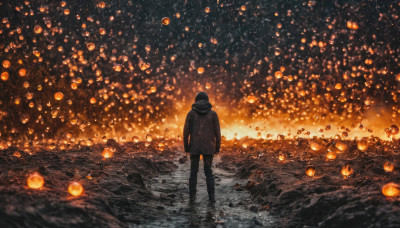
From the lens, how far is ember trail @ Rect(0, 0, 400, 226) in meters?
7.02

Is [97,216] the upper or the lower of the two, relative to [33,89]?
lower

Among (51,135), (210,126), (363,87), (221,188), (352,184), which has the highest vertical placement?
(363,87)

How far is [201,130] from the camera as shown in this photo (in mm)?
7008

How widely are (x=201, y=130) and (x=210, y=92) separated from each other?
163 feet

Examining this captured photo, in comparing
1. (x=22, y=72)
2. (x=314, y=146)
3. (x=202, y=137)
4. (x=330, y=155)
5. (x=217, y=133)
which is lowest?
(x=202, y=137)

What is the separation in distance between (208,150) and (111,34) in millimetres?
38232

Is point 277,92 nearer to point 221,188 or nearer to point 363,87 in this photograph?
point 363,87

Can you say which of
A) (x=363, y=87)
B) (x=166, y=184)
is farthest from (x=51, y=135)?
(x=363, y=87)

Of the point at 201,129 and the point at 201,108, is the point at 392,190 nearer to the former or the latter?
the point at 201,129

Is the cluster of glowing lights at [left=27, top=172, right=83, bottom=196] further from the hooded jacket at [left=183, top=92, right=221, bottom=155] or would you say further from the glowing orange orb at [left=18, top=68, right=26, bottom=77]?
the glowing orange orb at [left=18, top=68, right=26, bottom=77]

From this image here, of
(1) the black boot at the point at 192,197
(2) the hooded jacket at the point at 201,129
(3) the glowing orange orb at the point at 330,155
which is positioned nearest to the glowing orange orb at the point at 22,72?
(2) the hooded jacket at the point at 201,129

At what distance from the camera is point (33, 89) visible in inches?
701

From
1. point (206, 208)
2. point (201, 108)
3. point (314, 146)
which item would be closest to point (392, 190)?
point (206, 208)

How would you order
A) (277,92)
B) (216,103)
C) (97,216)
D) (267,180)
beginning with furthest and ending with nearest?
(216,103)
(277,92)
(267,180)
(97,216)
